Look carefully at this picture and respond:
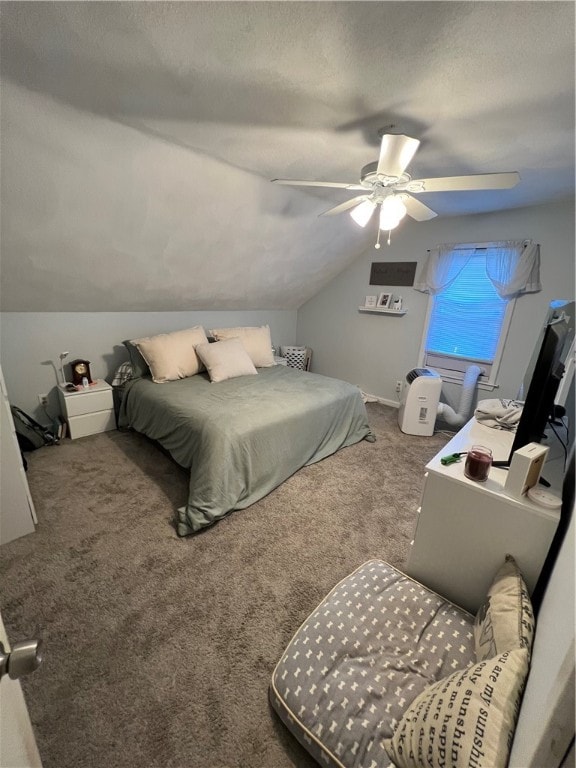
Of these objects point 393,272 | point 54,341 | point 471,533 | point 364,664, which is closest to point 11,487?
point 54,341

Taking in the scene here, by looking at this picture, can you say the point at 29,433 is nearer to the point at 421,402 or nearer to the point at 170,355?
the point at 170,355

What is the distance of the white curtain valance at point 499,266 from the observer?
286 cm

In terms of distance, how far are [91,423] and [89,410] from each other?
13 cm

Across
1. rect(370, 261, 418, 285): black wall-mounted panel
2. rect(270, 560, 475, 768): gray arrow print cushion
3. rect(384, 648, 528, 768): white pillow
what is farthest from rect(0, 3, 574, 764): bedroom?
rect(384, 648, 528, 768): white pillow

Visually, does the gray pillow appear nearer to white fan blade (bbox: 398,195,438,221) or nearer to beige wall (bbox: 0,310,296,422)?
beige wall (bbox: 0,310,296,422)

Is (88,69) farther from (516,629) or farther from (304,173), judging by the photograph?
(516,629)

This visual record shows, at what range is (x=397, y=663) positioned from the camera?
41.2 inches

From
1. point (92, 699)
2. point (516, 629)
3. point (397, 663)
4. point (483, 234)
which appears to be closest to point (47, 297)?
point (92, 699)

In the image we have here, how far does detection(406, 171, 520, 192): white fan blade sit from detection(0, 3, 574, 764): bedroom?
0.90 feet

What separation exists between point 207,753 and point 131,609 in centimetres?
64

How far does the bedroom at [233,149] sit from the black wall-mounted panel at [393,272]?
0.12m

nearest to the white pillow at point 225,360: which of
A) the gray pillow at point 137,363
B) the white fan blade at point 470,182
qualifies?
the gray pillow at point 137,363

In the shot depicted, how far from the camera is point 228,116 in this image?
1.51m

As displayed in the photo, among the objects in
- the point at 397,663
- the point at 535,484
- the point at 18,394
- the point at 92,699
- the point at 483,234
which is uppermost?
the point at 483,234
